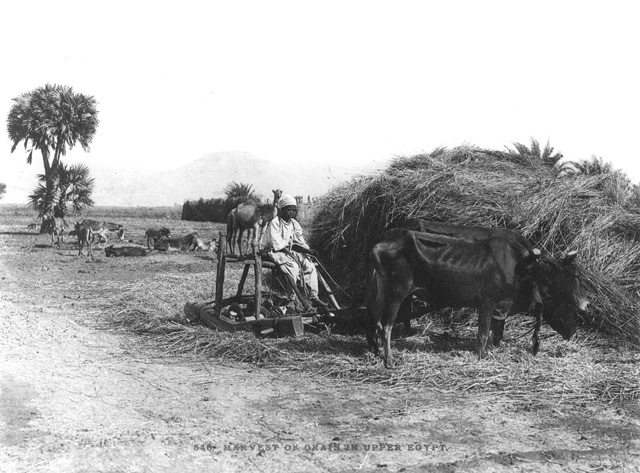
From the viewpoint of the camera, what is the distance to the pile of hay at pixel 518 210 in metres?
6.91

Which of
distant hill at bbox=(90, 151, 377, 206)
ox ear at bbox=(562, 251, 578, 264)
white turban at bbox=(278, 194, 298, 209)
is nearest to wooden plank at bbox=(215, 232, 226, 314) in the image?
white turban at bbox=(278, 194, 298, 209)

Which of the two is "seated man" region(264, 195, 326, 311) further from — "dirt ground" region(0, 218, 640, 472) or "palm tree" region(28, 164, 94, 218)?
"palm tree" region(28, 164, 94, 218)

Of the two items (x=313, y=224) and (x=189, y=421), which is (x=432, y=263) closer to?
(x=189, y=421)

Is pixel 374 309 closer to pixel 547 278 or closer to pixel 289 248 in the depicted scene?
pixel 547 278

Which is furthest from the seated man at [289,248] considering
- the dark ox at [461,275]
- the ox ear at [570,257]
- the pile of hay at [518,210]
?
the ox ear at [570,257]

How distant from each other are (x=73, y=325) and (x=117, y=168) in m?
198

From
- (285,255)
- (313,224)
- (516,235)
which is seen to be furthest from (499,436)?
(313,224)

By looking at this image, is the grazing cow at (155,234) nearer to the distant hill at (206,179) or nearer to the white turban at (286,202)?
the white turban at (286,202)

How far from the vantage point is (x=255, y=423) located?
14.3 feet

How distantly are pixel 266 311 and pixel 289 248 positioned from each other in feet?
3.03

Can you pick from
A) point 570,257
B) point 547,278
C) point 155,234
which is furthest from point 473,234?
point 155,234

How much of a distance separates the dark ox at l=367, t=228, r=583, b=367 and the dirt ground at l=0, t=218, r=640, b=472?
106 cm

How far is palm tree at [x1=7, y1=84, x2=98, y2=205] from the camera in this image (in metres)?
28.3

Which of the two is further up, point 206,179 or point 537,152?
point 206,179
